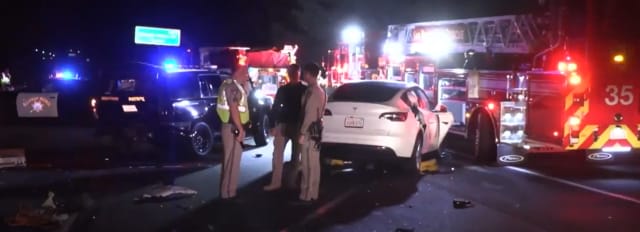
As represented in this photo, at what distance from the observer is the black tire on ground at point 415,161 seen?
11.4 metres

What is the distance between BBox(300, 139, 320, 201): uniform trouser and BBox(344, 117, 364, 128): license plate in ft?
6.72

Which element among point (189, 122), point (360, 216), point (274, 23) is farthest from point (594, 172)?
point (274, 23)

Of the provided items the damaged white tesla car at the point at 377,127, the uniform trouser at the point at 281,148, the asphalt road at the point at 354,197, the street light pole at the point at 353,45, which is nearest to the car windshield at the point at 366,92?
the damaged white tesla car at the point at 377,127

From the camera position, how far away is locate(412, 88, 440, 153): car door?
1198 centimetres

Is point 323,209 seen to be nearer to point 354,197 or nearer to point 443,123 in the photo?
point 354,197

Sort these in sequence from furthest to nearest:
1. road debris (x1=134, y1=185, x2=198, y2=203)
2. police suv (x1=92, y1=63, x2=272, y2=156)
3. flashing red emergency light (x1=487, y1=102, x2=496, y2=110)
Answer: police suv (x1=92, y1=63, x2=272, y2=156) < flashing red emergency light (x1=487, y1=102, x2=496, y2=110) < road debris (x1=134, y1=185, x2=198, y2=203)

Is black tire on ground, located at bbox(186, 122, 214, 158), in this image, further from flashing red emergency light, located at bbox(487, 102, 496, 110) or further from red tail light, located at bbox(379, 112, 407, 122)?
flashing red emergency light, located at bbox(487, 102, 496, 110)

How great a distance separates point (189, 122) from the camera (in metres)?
13.5

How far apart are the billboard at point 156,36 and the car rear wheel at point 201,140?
28.3 meters

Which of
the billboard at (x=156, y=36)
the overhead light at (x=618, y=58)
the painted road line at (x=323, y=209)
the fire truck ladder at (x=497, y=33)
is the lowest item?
the painted road line at (x=323, y=209)

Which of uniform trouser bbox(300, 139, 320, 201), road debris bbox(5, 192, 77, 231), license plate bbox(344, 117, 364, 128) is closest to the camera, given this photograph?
road debris bbox(5, 192, 77, 231)

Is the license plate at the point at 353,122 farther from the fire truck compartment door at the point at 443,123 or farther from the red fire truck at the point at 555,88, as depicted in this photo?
the red fire truck at the point at 555,88

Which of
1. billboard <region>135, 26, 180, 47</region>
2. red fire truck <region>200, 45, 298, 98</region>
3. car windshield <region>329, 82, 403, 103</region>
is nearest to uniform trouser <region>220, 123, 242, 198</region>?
car windshield <region>329, 82, 403, 103</region>

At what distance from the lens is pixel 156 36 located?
42031 millimetres
